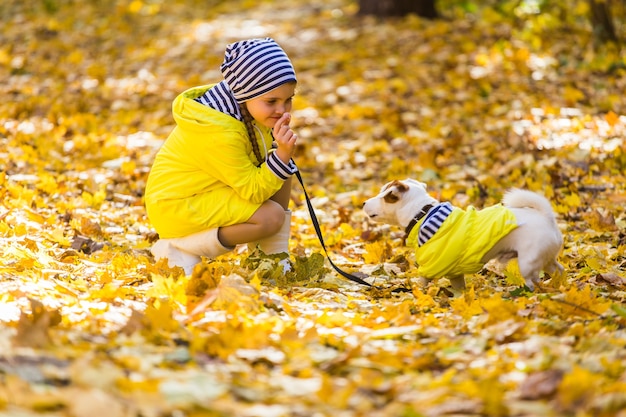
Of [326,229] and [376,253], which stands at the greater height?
[376,253]

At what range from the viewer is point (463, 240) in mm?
3295

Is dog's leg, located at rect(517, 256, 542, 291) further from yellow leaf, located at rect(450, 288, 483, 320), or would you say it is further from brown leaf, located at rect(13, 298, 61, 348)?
brown leaf, located at rect(13, 298, 61, 348)

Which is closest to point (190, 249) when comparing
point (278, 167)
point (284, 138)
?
point (278, 167)

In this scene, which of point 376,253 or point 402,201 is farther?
point 376,253

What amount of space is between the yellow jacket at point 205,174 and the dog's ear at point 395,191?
480 millimetres

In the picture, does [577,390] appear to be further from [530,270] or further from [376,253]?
[376,253]

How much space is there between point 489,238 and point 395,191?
0.48m

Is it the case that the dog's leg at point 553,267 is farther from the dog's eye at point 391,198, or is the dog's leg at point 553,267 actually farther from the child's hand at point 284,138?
the child's hand at point 284,138

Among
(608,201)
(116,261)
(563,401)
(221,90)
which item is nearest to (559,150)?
(608,201)

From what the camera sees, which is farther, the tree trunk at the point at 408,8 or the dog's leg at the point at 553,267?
the tree trunk at the point at 408,8

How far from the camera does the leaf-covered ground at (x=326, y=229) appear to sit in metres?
2.01

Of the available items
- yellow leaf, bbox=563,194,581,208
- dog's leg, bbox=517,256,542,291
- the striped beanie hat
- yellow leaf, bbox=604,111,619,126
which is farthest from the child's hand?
yellow leaf, bbox=604,111,619,126

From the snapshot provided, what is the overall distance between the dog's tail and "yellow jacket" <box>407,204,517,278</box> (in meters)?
0.07

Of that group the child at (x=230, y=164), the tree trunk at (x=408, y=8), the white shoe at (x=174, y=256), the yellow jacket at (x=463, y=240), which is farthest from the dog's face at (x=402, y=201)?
the tree trunk at (x=408, y=8)
